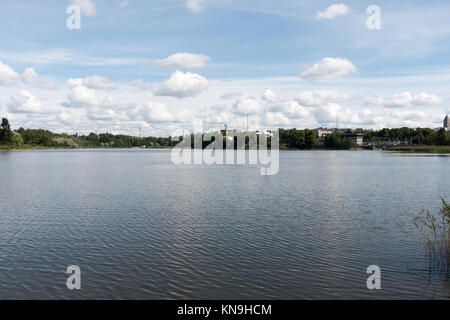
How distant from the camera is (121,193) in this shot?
38.5 metres

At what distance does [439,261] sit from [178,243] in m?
12.1

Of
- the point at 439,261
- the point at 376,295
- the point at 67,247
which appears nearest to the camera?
the point at 376,295

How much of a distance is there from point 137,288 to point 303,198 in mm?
24128

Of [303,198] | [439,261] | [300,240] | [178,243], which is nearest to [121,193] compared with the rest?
[303,198]

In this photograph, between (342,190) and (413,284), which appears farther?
(342,190)

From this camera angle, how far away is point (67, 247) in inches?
733

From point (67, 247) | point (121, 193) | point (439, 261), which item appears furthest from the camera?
point (121, 193)

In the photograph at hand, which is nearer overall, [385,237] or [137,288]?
[137,288]

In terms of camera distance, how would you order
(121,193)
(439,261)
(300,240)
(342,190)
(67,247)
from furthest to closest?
(342,190), (121,193), (300,240), (67,247), (439,261)

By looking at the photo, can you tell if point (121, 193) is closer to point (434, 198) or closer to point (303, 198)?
point (303, 198)
